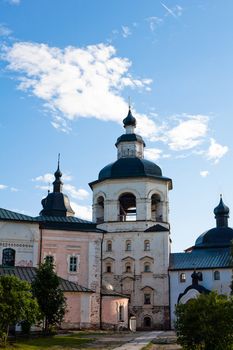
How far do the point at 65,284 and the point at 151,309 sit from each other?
1221cm

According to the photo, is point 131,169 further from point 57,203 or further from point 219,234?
point 219,234

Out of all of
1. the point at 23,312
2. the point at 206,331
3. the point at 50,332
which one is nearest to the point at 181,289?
the point at 50,332

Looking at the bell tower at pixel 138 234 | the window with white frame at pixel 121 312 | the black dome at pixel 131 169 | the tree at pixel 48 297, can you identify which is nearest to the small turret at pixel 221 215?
the bell tower at pixel 138 234

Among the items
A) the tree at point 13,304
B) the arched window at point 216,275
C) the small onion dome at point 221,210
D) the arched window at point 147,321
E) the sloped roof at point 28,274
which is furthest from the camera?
the small onion dome at point 221,210

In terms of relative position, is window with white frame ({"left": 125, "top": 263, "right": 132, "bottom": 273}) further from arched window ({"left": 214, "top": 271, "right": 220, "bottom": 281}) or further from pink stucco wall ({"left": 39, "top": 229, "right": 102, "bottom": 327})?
arched window ({"left": 214, "top": 271, "right": 220, "bottom": 281})

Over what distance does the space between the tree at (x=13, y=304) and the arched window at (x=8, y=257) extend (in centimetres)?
1309

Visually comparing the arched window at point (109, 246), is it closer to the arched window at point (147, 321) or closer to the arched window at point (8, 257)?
the arched window at point (147, 321)

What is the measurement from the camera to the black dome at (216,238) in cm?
5041

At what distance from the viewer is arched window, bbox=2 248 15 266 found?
37.7m

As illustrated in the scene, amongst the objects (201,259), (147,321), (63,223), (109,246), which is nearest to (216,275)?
(201,259)

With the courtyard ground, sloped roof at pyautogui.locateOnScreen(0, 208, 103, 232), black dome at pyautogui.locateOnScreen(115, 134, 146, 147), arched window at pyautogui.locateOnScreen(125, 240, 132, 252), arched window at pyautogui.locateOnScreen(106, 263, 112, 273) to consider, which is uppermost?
black dome at pyautogui.locateOnScreen(115, 134, 146, 147)

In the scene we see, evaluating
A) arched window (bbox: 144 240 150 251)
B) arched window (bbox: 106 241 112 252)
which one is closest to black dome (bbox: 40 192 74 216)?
arched window (bbox: 106 241 112 252)

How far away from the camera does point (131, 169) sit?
155 feet

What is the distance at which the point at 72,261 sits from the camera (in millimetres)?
40344
